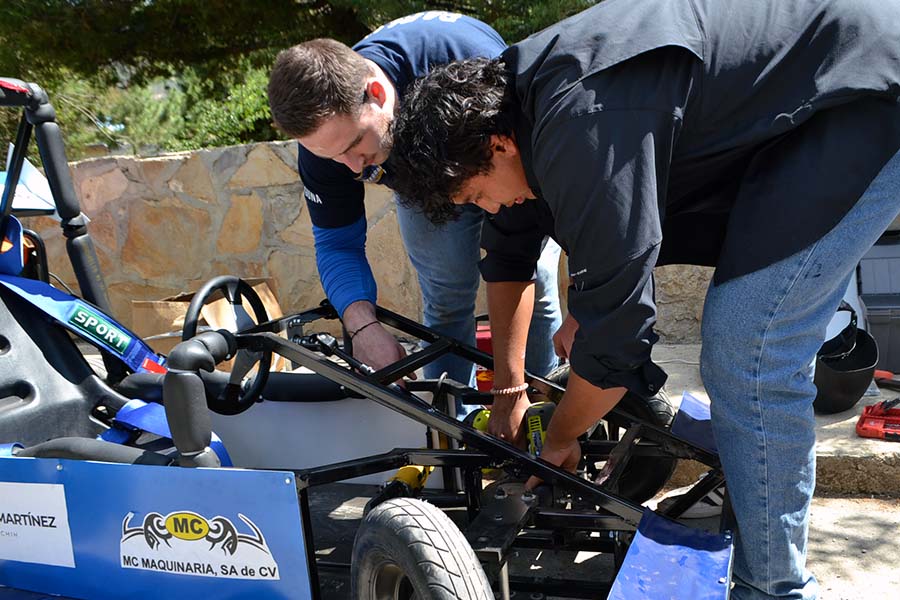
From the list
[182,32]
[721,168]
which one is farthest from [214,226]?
[721,168]

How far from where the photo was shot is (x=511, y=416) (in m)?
2.29

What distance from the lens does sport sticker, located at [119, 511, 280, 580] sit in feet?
6.38

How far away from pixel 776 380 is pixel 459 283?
128 cm

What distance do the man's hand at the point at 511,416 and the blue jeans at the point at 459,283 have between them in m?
0.60

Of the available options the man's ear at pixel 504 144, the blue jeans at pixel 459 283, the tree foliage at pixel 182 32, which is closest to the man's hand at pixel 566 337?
the blue jeans at pixel 459 283

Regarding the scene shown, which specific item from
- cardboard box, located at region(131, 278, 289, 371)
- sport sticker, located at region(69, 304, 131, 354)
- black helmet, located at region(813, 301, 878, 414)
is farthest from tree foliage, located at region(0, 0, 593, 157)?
sport sticker, located at region(69, 304, 131, 354)

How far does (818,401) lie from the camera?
3.09 metres

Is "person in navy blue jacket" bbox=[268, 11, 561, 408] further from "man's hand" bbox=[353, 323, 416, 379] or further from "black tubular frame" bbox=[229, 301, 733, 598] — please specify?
"black tubular frame" bbox=[229, 301, 733, 598]

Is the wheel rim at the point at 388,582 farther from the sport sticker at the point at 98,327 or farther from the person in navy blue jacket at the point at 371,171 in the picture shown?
the sport sticker at the point at 98,327

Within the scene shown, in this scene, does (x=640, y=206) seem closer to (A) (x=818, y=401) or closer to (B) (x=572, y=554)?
(B) (x=572, y=554)

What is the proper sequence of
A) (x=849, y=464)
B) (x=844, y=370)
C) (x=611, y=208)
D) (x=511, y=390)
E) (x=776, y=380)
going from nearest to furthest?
(x=611, y=208)
(x=776, y=380)
(x=511, y=390)
(x=849, y=464)
(x=844, y=370)

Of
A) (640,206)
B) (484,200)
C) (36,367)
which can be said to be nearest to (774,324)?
(640,206)

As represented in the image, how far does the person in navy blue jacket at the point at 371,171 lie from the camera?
78.1 inches

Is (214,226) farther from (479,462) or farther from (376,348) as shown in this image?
(479,462)
